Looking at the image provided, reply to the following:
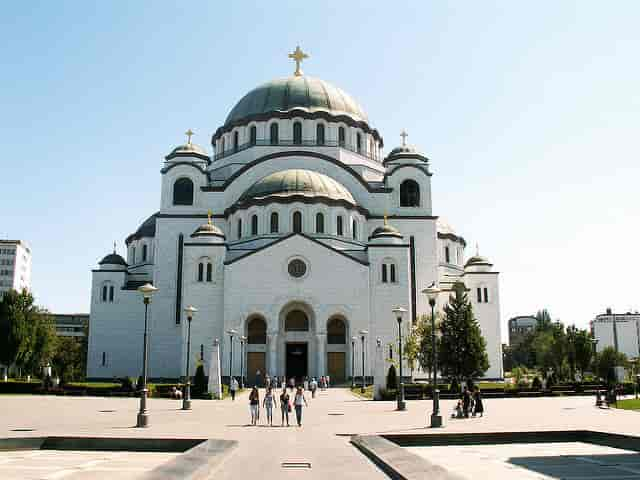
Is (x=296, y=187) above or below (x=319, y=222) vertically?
above

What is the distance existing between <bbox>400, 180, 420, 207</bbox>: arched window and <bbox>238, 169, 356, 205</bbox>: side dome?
17.1ft

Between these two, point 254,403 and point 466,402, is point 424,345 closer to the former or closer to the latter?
point 466,402

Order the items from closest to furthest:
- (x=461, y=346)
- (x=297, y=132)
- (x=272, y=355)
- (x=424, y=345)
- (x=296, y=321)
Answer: (x=461, y=346) → (x=424, y=345) → (x=272, y=355) → (x=296, y=321) → (x=297, y=132)

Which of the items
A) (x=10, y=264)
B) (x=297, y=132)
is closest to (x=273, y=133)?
(x=297, y=132)

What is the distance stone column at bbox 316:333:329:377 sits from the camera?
1821 inches

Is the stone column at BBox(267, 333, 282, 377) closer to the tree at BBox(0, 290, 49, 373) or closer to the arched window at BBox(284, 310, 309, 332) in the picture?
the arched window at BBox(284, 310, 309, 332)

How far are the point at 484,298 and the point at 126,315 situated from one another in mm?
29592

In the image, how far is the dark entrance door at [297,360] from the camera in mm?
48219

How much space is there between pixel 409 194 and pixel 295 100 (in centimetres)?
1358

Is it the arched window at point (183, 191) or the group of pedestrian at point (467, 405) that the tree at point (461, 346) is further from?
the arched window at point (183, 191)

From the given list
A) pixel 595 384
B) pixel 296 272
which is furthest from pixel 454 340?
pixel 296 272

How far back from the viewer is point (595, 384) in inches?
1596

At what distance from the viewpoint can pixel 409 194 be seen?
5706 centimetres

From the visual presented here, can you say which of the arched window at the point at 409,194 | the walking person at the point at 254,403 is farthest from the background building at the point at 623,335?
the walking person at the point at 254,403
